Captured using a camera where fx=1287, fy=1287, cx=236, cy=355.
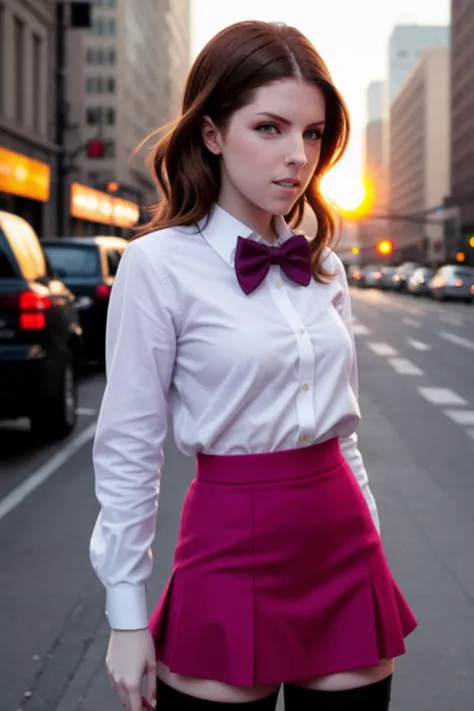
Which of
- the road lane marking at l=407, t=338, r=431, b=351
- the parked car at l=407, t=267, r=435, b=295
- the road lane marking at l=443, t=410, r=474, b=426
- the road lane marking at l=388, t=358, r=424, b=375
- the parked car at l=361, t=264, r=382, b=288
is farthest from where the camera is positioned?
the parked car at l=361, t=264, r=382, b=288

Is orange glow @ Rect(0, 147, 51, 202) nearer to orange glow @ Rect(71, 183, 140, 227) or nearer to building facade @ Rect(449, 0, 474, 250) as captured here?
orange glow @ Rect(71, 183, 140, 227)

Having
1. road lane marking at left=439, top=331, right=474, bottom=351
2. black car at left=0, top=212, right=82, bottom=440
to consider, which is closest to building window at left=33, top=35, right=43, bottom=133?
road lane marking at left=439, top=331, right=474, bottom=351

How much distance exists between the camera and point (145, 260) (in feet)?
7.25

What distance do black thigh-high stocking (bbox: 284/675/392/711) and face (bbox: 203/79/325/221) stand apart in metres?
0.83

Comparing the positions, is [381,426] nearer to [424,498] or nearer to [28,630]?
[424,498]

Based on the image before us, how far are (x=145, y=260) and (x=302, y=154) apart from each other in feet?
1.07

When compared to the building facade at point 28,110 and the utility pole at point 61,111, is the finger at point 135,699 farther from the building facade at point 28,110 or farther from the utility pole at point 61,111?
the utility pole at point 61,111

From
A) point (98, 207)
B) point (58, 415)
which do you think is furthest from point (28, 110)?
point (58, 415)

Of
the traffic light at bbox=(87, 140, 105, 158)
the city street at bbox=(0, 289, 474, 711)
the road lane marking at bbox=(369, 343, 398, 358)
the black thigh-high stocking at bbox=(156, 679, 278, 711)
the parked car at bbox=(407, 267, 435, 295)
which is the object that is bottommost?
the city street at bbox=(0, 289, 474, 711)

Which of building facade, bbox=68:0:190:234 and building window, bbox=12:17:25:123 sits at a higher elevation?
building facade, bbox=68:0:190:234

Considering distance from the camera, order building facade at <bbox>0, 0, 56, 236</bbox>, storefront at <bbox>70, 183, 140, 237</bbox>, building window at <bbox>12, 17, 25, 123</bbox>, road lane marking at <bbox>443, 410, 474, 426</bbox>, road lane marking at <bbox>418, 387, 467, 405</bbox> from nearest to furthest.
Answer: road lane marking at <bbox>443, 410, 474, 426</bbox>
road lane marking at <bbox>418, 387, 467, 405</bbox>
building facade at <bbox>0, 0, 56, 236</bbox>
building window at <bbox>12, 17, 25, 123</bbox>
storefront at <bbox>70, 183, 140, 237</bbox>

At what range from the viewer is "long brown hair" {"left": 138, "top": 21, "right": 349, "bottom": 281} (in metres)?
2.23

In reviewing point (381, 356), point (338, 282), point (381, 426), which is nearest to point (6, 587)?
point (338, 282)

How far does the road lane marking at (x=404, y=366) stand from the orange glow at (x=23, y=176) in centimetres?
1571
